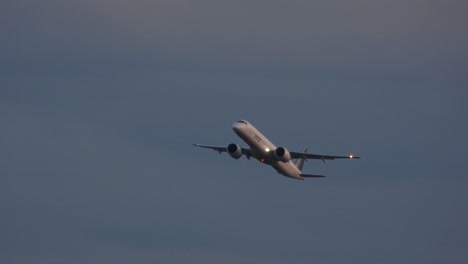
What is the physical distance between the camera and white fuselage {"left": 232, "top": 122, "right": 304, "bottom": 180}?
16750 centimetres

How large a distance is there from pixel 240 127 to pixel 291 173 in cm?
1628

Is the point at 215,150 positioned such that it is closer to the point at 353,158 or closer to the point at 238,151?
the point at 238,151

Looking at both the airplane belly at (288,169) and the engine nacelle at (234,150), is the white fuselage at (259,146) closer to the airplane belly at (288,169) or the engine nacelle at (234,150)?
the airplane belly at (288,169)

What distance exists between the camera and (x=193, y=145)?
17550cm

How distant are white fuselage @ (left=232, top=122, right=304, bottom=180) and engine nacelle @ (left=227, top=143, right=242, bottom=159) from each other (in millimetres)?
1586

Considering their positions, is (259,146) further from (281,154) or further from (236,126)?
(236,126)

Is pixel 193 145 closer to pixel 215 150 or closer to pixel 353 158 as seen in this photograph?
pixel 215 150

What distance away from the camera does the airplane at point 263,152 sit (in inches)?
6614

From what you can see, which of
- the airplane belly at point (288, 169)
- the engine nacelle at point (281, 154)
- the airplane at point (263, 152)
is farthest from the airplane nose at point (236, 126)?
the airplane belly at point (288, 169)

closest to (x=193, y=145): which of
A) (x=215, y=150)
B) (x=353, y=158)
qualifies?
(x=215, y=150)

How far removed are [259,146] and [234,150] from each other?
4.03m

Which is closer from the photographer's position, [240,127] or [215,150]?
[240,127]

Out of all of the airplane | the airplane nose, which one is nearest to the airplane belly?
the airplane

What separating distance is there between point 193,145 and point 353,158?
777 inches
